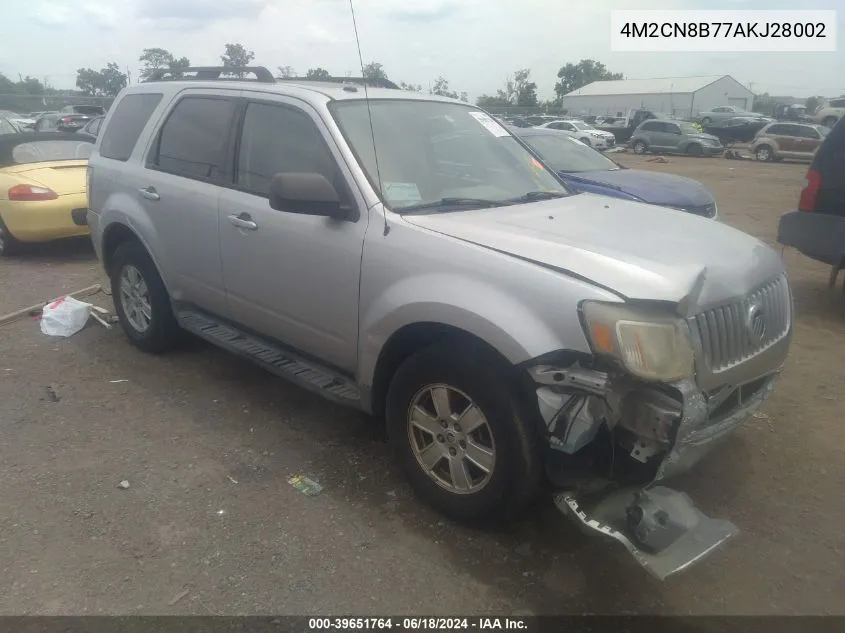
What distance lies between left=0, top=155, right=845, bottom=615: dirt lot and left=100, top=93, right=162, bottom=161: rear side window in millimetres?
1664

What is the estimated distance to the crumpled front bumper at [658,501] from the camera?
2438 mm

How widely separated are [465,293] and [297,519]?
4.41 ft

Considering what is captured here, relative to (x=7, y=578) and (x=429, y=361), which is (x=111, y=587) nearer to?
(x=7, y=578)

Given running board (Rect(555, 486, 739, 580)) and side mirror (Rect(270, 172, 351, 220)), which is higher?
side mirror (Rect(270, 172, 351, 220))

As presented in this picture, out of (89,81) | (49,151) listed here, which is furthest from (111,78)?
(49,151)

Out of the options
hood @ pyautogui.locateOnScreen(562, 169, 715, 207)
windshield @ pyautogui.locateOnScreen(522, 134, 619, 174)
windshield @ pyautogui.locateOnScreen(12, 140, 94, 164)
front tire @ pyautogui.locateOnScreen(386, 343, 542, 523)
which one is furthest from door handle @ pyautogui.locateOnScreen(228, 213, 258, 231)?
windshield @ pyautogui.locateOnScreen(12, 140, 94, 164)

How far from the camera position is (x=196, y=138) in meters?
4.39

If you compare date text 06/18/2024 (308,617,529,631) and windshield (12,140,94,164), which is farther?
windshield (12,140,94,164)

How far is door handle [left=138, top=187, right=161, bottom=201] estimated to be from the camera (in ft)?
14.9

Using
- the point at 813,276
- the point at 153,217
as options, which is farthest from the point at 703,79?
the point at 153,217

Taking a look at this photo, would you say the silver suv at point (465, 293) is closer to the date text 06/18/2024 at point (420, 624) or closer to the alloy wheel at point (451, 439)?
the alloy wheel at point (451, 439)

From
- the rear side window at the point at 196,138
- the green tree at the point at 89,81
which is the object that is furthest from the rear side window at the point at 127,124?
the green tree at the point at 89,81

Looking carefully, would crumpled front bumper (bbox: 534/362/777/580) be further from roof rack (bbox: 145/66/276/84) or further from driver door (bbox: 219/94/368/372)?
roof rack (bbox: 145/66/276/84)

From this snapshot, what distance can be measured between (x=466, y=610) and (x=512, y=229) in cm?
160
